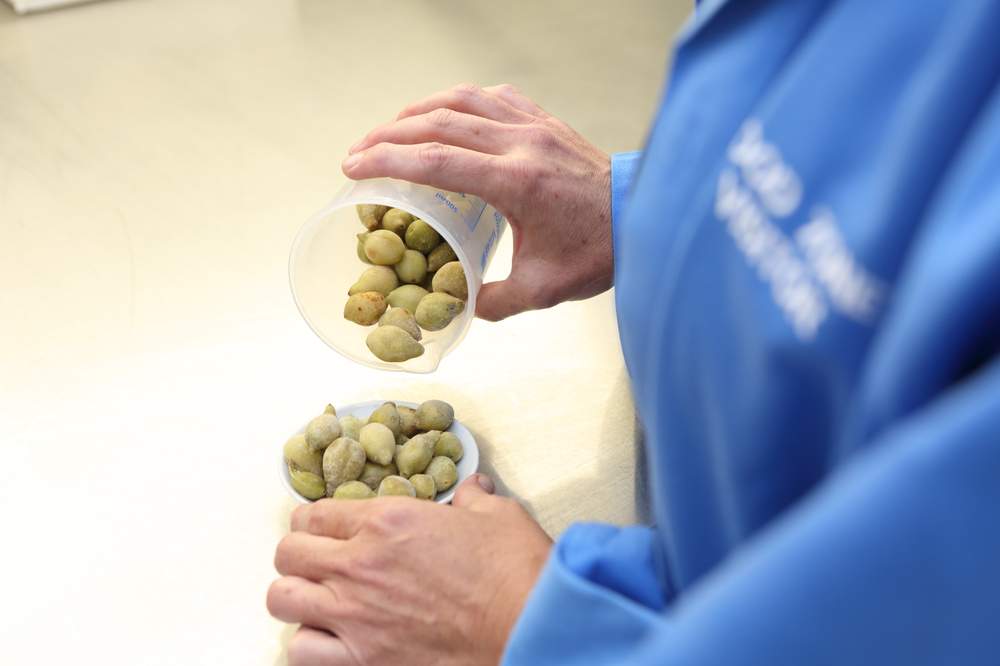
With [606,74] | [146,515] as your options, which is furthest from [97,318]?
[606,74]

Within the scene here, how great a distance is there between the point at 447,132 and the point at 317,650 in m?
0.35

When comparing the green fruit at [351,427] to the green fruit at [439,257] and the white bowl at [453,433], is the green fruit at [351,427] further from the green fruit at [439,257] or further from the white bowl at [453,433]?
the green fruit at [439,257]

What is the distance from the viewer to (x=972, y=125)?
0.29 metres

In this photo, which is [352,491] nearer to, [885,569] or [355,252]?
[355,252]

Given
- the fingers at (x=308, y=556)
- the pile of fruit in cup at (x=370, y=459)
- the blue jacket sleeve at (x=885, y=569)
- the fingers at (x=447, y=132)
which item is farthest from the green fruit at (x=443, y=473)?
the blue jacket sleeve at (x=885, y=569)

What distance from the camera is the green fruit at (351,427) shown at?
739 millimetres

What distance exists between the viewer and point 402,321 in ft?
2.47

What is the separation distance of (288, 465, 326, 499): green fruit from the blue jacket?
29cm

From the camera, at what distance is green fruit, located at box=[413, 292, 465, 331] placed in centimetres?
76

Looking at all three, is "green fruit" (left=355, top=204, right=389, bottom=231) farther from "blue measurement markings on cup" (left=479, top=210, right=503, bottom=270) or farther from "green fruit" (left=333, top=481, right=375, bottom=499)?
"green fruit" (left=333, top=481, right=375, bottom=499)

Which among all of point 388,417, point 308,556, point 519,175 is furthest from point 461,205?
point 308,556

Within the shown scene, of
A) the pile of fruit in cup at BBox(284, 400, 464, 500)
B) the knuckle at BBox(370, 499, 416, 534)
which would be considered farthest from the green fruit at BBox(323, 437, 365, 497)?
the knuckle at BBox(370, 499, 416, 534)

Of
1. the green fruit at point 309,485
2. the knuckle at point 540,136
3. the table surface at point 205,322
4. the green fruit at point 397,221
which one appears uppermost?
the knuckle at point 540,136

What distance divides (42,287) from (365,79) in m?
0.53
